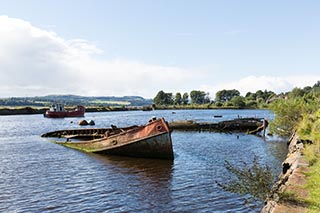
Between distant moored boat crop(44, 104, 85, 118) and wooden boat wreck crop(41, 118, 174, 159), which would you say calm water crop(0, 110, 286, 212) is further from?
distant moored boat crop(44, 104, 85, 118)

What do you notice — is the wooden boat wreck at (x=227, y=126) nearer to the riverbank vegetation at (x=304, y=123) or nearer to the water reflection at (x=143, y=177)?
the riverbank vegetation at (x=304, y=123)

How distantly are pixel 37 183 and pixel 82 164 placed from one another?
5.30 metres

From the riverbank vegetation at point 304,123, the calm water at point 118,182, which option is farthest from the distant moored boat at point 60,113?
the riverbank vegetation at point 304,123

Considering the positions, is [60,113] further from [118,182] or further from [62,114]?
[118,182]

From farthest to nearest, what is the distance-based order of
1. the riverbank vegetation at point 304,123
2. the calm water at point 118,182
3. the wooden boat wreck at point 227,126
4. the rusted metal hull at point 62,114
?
the rusted metal hull at point 62,114 → the wooden boat wreck at point 227,126 → the calm water at point 118,182 → the riverbank vegetation at point 304,123

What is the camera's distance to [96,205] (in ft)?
42.6

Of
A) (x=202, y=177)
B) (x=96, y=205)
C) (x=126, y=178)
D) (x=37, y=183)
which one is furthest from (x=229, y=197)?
(x=37, y=183)

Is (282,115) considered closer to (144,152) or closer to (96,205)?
(144,152)

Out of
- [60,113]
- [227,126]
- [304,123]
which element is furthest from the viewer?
[60,113]

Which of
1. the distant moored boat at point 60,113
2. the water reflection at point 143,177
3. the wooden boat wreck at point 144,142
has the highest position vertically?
the distant moored boat at point 60,113

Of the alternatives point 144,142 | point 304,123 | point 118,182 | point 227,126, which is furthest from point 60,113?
point 304,123

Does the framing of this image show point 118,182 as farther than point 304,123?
No

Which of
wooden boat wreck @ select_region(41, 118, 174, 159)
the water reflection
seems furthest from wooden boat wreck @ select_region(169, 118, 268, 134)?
the water reflection

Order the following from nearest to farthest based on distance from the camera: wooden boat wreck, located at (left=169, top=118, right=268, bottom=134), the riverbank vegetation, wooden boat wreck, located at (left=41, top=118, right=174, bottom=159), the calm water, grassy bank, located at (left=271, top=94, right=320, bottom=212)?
grassy bank, located at (left=271, top=94, right=320, bottom=212) < the riverbank vegetation < the calm water < wooden boat wreck, located at (left=41, top=118, right=174, bottom=159) < wooden boat wreck, located at (left=169, top=118, right=268, bottom=134)
